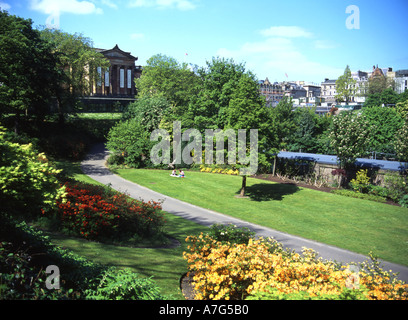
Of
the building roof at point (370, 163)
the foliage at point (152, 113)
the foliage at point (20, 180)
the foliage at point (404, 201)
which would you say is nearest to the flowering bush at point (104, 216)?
the foliage at point (20, 180)

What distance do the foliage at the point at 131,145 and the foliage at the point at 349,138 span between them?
1862 centimetres

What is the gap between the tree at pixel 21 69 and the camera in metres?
26.0

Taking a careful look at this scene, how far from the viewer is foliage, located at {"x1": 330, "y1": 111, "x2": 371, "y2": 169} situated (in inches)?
1068

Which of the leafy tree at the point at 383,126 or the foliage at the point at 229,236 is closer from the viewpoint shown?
the foliage at the point at 229,236

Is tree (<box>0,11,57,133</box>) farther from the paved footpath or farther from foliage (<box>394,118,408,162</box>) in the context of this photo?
foliage (<box>394,118,408,162</box>)

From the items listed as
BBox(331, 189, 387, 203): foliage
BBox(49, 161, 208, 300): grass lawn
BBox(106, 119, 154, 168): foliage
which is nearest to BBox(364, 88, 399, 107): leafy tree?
BBox(331, 189, 387, 203): foliage

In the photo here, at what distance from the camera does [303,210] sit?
69.7 ft

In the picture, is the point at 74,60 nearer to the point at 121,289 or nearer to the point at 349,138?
the point at 349,138

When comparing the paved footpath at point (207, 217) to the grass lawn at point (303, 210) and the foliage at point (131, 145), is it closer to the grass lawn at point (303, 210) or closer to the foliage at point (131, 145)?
the grass lawn at point (303, 210)

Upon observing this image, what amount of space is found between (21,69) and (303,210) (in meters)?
25.6

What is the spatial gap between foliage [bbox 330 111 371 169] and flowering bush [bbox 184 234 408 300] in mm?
21379

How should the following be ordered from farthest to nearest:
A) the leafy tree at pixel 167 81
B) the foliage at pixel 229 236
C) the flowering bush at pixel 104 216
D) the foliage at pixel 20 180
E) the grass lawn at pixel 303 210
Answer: the leafy tree at pixel 167 81 → the grass lawn at pixel 303 210 → the flowering bush at pixel 104 216 → the foliage at pixel 229 236 → the foliage at pixel 20 180

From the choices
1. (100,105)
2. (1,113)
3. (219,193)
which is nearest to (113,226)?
(219,193)

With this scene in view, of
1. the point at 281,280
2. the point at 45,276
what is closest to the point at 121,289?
the point at 45,276
